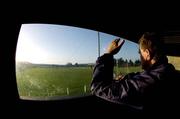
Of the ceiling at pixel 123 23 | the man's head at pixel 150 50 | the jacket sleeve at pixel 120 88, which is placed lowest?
the jacket sleeve at pixel 120 88

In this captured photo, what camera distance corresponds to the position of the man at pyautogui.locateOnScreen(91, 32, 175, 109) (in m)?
1.22

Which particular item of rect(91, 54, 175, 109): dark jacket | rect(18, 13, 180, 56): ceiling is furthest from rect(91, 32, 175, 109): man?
rect(18, 13, 180, 56): ceiling

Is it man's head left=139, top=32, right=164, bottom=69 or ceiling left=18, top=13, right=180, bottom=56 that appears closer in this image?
man's head left=139, top=32, right=164, bottom=69

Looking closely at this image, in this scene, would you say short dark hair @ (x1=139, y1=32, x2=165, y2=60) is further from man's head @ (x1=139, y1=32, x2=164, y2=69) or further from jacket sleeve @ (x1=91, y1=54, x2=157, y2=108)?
jacket sleeve @ (x1=91, y1=54, x2=157, y2=108)

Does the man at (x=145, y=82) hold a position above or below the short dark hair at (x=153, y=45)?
below

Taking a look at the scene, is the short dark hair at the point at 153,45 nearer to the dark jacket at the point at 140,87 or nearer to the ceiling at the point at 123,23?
the dark jacket at the point at 140,87

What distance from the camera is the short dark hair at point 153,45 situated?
4.11ft

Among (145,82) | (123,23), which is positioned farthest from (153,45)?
(123,23)

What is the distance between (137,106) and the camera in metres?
1.26

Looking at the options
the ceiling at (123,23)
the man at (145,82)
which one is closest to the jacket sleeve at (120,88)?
the man at (145,82)

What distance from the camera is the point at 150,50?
Answer: 1256mm

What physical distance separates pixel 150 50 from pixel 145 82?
16 cm

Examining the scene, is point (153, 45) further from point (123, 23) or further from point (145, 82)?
point (123, 23)

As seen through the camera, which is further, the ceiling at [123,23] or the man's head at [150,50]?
the ceiling at [123,23]
